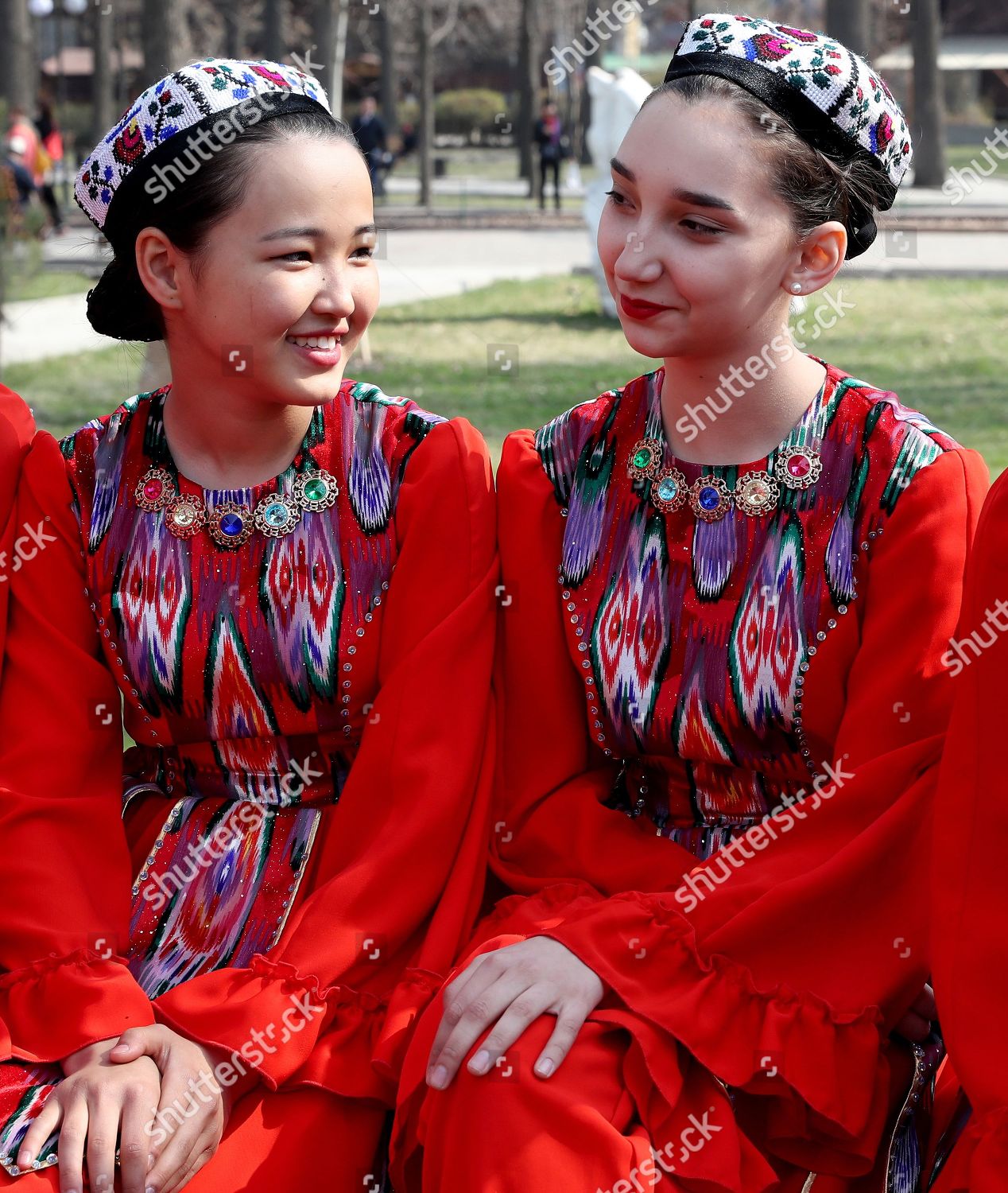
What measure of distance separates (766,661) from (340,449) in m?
0.83

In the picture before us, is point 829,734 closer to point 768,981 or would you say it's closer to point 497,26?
point 768,981

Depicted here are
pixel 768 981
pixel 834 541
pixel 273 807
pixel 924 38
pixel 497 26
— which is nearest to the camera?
pixel 768 981

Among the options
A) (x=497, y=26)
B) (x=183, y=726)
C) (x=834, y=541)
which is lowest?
(x=497, y=26)

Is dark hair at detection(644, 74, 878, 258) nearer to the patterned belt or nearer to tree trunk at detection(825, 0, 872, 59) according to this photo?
the patterned belt

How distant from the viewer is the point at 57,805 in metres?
2.65

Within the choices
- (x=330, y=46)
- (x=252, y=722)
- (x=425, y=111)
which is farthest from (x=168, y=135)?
(x=425, y=111)

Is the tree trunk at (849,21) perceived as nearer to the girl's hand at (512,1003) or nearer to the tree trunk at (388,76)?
the girl's hand at (512,1003)

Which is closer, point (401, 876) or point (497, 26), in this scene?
point (401, 876)

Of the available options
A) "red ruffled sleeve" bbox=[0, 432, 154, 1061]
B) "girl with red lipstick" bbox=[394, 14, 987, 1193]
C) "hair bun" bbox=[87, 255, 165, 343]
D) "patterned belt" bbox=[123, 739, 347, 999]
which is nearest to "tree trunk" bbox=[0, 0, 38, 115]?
"hair bun" bbox=[87, 255, 165, 343]

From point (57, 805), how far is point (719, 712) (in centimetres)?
110

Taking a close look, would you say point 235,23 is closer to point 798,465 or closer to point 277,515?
point 277,515

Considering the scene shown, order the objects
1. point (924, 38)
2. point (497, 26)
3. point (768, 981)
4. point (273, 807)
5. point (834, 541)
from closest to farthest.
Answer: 1. point (768, 981)
2. point (834, 541)
3. point (273, 807)
4. point (924, 38)
5. point (497, 26)

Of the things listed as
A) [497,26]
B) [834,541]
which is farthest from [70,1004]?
[497,26]

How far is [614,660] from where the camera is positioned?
8.63 ft
